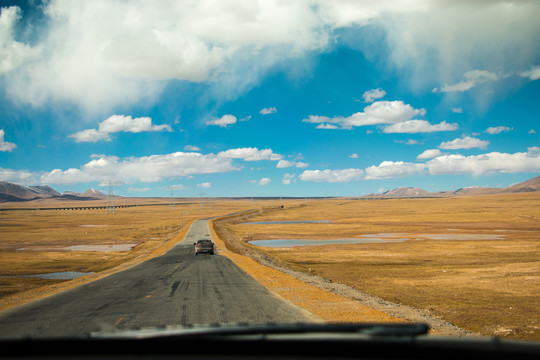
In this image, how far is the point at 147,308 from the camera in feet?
51.3

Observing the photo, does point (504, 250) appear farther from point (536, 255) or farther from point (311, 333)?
point (311, 333)

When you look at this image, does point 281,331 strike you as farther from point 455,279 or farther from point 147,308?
point 455,279

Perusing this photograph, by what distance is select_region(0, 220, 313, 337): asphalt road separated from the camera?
42.4 feet

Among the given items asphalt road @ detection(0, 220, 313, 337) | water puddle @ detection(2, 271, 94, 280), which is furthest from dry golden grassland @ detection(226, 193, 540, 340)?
water puddle @ detection(2, 271, 94, 280)

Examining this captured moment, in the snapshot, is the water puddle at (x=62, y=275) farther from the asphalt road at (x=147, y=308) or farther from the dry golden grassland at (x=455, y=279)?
the dry golden grassland at (x=455, y=279)

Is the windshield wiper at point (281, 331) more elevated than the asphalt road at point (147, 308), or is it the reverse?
the windshield wiper at point (281, 331)

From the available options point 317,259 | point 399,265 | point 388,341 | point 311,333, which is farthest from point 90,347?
point 317,259

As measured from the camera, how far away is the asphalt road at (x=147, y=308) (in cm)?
1291

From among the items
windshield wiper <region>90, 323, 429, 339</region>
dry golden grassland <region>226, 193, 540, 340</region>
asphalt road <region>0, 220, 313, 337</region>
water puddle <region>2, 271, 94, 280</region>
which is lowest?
water puddle <region>2, 271, 94, 280</region>

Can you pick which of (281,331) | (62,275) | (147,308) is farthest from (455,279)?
(62,275)

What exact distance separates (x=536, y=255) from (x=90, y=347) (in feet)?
150

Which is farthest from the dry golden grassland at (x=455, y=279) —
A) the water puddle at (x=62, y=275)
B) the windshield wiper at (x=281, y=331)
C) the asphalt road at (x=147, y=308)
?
the water puddle at (x=62, y=275)

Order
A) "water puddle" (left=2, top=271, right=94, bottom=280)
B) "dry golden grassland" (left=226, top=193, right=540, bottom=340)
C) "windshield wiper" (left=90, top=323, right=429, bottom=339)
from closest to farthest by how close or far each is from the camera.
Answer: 1. "windshield wiper" (left=90, top=323, right=429, bottom=339)
2. "dry golden grassland" (left=226, top=193, right=540, bottom=340)
3. "water puddle" (left=2, top=271, right=94, bottom=280)

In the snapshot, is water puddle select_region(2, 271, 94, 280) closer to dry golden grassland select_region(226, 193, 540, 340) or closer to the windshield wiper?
dry golden grassland select_region(226, 193, 540, 340)
